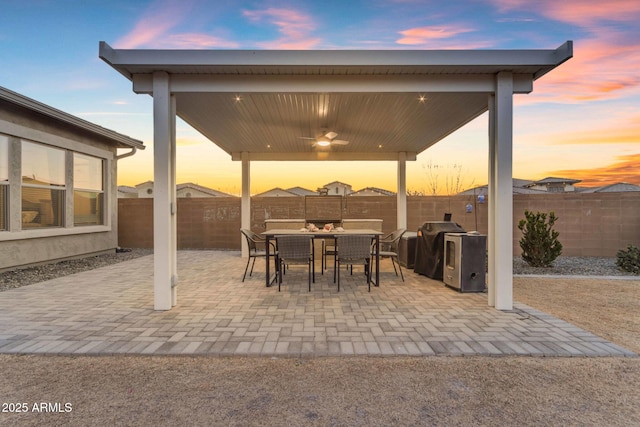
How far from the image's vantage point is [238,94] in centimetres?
389

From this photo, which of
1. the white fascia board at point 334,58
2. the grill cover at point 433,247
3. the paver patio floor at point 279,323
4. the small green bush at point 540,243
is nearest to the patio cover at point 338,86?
the white fascia board at point 334,58

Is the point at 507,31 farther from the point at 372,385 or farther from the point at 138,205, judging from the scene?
the point at 138,205

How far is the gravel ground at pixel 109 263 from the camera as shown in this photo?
5.23 m

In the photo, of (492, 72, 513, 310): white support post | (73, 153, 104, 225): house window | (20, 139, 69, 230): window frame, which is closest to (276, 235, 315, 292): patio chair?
(492, 72, 513, 310): white support post

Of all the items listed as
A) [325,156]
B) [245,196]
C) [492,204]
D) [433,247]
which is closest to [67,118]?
[245,196]

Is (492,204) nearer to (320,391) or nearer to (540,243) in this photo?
(320,391)

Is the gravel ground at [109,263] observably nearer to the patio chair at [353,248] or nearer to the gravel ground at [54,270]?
the gravel ground at [54,270]

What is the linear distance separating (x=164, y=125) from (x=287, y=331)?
2.63 meters

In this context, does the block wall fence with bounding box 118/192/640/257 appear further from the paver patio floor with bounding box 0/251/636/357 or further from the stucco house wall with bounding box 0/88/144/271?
the paver patio floor with bounding box 0/251/636/357

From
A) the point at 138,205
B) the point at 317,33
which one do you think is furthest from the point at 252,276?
the point at 138,205

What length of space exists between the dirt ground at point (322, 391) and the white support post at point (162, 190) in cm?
123

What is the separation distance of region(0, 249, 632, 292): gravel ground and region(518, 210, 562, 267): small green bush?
18cm

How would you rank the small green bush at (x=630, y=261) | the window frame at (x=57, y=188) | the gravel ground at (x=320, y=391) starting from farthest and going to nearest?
the window frame at (x=57, y=188)
the small green bush at (x=630, y=261)
the gravel ground at (x=320, y=391)

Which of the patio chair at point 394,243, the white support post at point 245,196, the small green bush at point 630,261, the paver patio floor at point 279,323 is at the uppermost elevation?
the white support post at point 245,196
